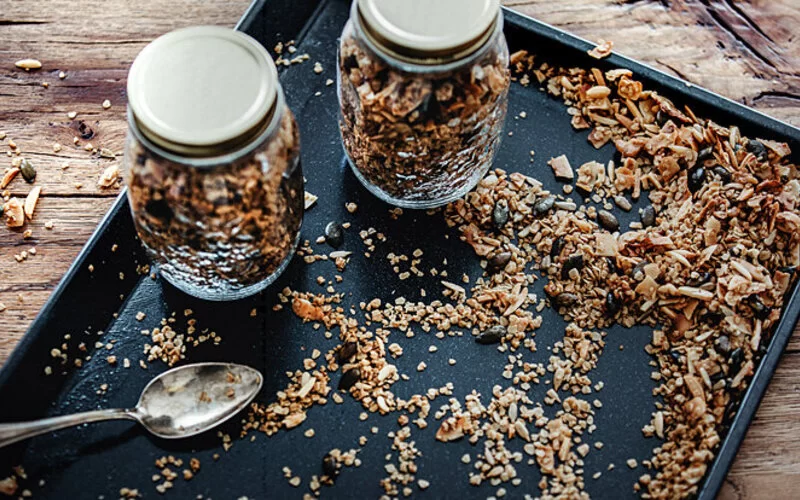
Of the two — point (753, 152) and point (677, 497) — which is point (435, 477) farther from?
point (753, 152)

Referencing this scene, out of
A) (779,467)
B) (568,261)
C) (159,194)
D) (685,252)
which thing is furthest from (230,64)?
(779,467)

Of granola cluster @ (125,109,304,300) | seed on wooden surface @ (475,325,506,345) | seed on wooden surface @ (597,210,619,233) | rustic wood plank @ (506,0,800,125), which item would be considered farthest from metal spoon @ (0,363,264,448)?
rustic wood plank @ (506,0,800,125)

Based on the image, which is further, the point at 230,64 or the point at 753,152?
the point at 753,152

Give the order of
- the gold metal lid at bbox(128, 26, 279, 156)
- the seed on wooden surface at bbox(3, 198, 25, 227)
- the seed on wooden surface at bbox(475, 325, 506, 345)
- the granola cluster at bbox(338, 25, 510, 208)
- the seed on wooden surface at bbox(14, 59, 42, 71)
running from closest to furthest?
the gold metal lid at bbox(128, 26, 279, 156) → the granola cluster at bbox(338, 25, 510, 208) → the seed on wooden surface at bbox(475, 325, 506, 345) → the seed on wooden surface at bbox(3, 198, 25, 227) → the seed on wooden surface at bbox(14, 59, 42, 71)

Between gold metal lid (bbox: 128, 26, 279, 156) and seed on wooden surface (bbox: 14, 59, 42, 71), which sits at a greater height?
gold metal lid (bbox: 128, 26, 279, 156)

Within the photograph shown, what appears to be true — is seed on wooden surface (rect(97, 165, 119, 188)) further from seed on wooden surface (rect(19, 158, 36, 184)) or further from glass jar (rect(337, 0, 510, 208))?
glass jar (rect(337, 0, 510, 208))

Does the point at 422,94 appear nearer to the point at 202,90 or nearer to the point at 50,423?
the point at 202,90

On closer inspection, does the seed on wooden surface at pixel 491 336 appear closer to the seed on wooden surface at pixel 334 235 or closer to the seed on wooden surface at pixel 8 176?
the seed on wooden surface at pixel 334 235

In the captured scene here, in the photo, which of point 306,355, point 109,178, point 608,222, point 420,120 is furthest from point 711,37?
point 109,178
